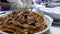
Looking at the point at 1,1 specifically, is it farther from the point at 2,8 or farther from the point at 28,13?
the point at 28,13

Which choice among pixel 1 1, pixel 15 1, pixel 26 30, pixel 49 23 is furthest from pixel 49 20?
pixel 1 1

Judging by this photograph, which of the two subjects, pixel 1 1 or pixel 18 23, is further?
pixel 1 1

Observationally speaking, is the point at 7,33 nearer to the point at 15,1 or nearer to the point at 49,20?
the point at 49,20

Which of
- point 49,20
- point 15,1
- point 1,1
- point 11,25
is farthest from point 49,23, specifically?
point 1,1

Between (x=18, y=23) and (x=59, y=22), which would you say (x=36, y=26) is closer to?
(x=18, y=23)

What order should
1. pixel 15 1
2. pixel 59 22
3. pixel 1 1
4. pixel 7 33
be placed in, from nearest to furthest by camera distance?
pixel 7 33 → pixel 59 22 → pixel 15 1 → pixel 1 1

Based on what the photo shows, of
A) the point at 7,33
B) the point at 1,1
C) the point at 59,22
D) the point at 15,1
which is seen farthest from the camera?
the point at 1,1

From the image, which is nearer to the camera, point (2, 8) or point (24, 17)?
point (24, 17)

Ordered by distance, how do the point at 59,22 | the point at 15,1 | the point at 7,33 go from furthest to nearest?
the point at 15,1, the point at 59,22, the point at 7,33
